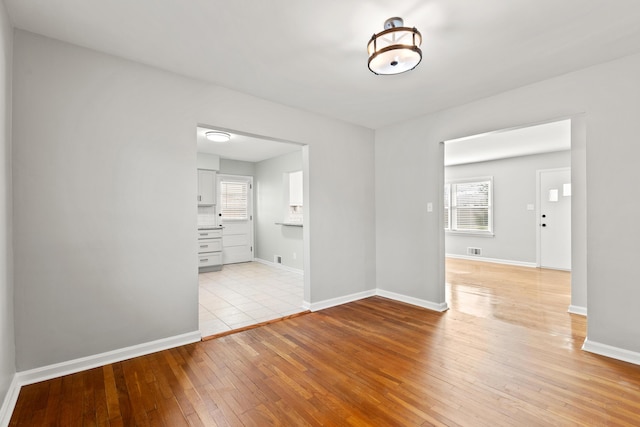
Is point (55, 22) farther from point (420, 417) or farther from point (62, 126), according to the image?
point (420, 417)

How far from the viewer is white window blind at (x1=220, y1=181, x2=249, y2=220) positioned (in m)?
7.19

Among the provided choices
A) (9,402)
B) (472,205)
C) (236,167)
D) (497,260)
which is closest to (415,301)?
(9,402)

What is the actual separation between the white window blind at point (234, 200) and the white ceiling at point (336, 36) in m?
4.39

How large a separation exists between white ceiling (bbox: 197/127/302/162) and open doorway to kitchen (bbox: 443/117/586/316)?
10.4 feet

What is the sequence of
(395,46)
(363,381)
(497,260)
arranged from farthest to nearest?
(497,260) < (363,381) < (395,46)

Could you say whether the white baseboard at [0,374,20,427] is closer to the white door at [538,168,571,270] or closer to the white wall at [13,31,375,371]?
the white wall at [13,31,375,371]

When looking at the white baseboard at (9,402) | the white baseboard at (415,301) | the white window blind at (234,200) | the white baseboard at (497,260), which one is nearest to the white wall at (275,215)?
the white window blind at (234,200)

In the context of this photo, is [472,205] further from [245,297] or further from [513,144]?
[245,297]

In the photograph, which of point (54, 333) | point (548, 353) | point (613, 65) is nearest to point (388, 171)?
point (613, 65)

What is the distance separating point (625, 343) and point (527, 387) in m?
1.18

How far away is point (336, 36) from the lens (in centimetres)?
224

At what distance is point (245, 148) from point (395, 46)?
4.55m

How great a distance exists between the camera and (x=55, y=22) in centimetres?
210

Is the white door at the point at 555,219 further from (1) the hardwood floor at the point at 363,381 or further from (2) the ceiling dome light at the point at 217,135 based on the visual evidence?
(2) the ceiling dome light at the point at 217,135
